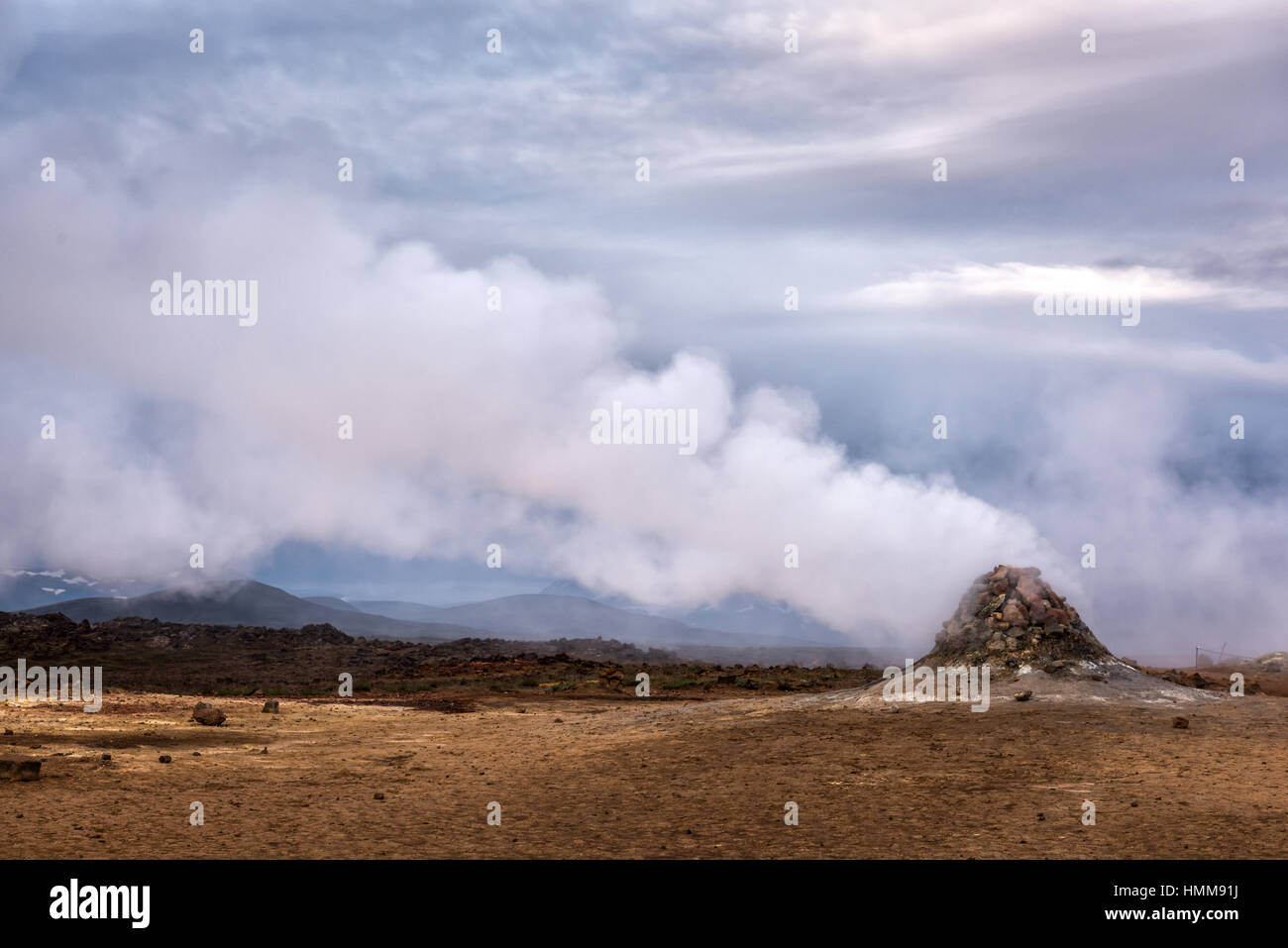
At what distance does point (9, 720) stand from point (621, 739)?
50.9ft

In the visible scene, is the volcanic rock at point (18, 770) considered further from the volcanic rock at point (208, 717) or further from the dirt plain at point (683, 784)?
the volcanic rock at point (208, 717)

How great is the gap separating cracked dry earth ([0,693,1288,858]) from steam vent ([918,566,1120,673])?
235 centimetres

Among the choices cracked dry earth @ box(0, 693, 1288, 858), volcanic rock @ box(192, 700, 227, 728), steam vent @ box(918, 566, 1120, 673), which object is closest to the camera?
cracked dry earth @ box(0, 693, 1288, 858)

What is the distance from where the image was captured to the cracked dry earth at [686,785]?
14172 mm

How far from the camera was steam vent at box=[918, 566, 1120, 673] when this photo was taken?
26.3 meters

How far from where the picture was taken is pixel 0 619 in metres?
67.2

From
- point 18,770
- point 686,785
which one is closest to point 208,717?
point 18,770

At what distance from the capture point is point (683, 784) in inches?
739

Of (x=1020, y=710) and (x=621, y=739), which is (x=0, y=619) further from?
(x=1020, y=710)

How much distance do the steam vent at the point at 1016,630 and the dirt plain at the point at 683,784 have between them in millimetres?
2028

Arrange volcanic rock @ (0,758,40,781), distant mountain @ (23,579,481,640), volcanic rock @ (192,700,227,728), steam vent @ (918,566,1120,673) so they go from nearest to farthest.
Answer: volcanic rock @ (0,758,40,781)
steam vent @ (918,566,1120,673)
volcanic rock @ (192,700,227,728)
distant mountain @ (23,579,481,640)

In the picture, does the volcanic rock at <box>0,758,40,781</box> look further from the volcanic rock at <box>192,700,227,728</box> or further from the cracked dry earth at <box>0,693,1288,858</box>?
the volcanic rock at <box>192,700,227,728</box>

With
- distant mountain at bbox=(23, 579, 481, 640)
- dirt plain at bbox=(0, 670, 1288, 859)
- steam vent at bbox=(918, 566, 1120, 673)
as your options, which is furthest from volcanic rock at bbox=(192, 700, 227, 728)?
distant mountain at bbox=(23, 579, 481, 640)

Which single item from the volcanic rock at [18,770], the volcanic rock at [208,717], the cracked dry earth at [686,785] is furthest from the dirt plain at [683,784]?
the volcanic rock at [208,717]
